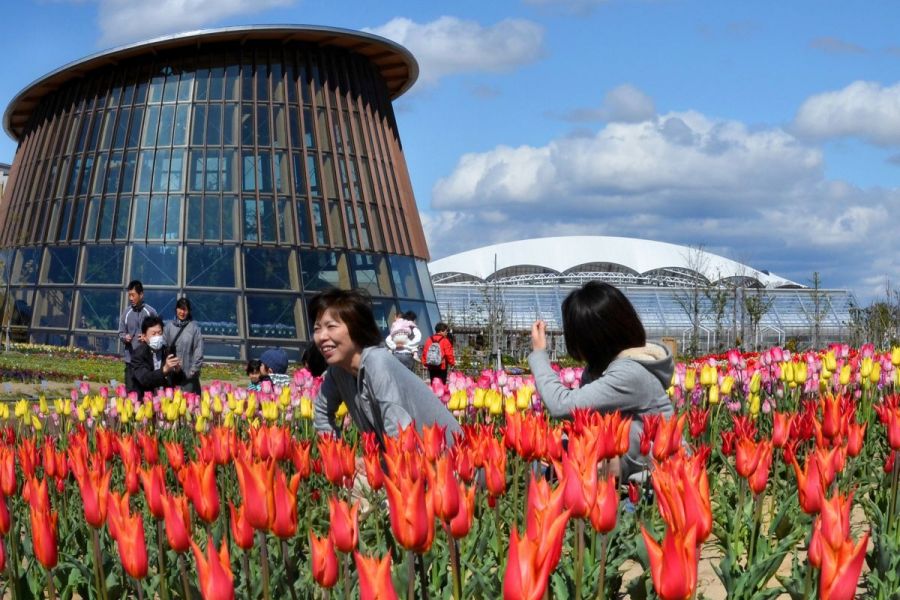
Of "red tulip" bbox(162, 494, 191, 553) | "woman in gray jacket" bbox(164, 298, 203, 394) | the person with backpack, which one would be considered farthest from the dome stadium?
"red tulip" bbox(162, 494, 191, 553)

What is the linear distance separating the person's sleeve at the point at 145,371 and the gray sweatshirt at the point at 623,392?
18.3ft

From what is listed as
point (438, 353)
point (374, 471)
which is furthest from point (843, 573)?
point (438, 353)

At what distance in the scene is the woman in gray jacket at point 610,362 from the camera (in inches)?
178

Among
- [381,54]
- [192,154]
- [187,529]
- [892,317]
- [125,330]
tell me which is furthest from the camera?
[381,54]

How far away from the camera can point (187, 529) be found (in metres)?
2.20

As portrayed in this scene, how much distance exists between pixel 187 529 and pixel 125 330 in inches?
372

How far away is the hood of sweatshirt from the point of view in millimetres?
4621

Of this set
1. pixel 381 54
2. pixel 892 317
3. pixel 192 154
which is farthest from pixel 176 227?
pixel 892 317

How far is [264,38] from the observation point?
32875mm

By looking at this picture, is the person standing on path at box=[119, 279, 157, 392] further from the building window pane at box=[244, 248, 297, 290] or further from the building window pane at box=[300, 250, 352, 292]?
the building window pane at box=[300, 250, 352, 292]

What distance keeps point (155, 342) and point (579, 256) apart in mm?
64994

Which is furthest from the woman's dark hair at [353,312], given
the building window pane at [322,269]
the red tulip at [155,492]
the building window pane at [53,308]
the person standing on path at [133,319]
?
the building window pane at [53,308]

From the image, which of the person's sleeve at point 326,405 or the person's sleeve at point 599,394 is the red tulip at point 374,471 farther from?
the person's sleeve at point 326,405

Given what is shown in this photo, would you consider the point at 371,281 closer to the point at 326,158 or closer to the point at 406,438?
the point at 326,158
